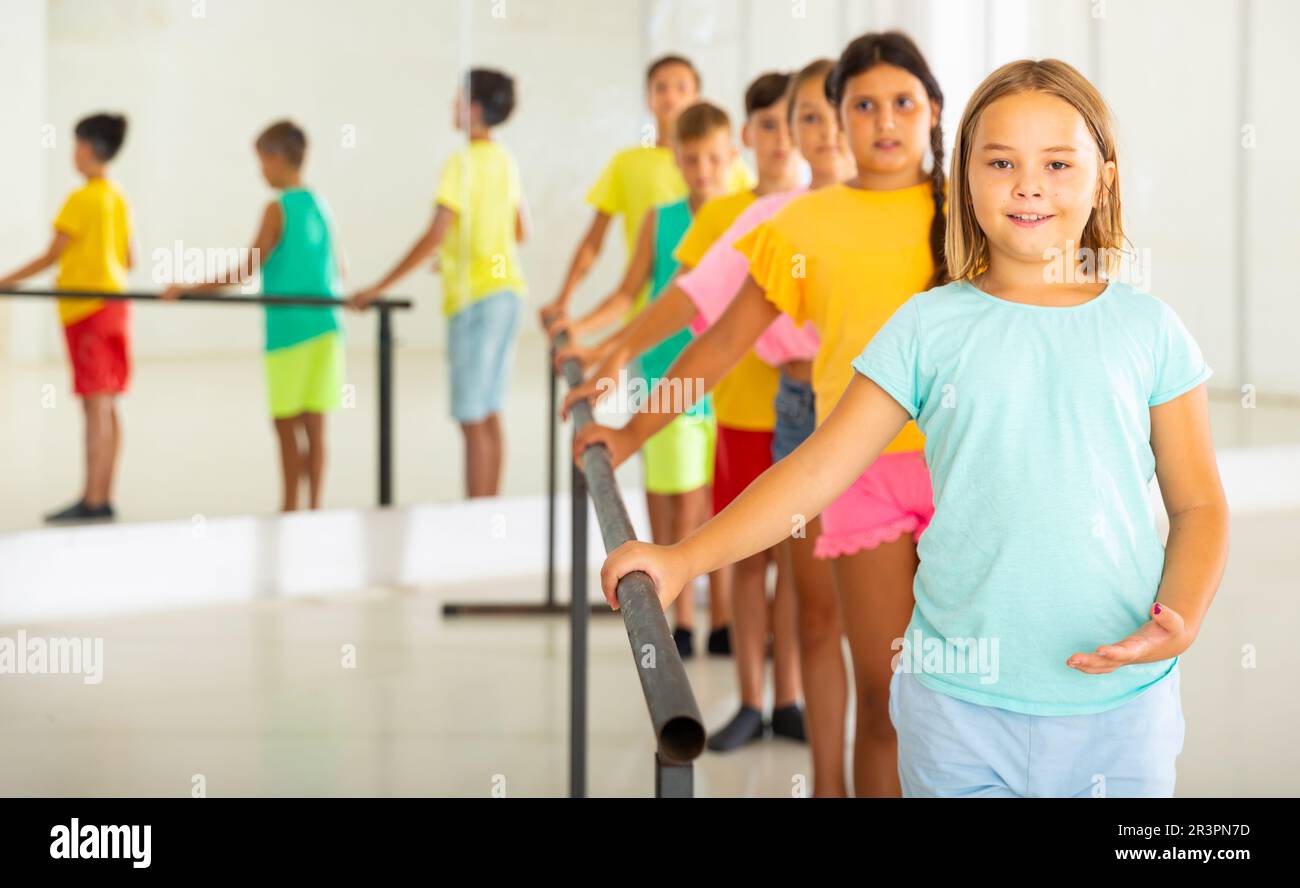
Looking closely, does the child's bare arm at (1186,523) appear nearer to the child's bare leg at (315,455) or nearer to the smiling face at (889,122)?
the smiling face at (889,122)

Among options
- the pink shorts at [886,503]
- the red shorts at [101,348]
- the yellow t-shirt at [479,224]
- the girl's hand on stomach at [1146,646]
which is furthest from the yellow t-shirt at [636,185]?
the girl's hand on stomach at [1146,646]

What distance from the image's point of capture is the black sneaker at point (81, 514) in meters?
4.87

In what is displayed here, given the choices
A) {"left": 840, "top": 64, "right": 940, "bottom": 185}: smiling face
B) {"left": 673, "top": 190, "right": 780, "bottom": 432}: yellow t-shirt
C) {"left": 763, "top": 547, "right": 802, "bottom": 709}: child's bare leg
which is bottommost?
A: {"left": 763, "top": 547, "right": 802, "bottom": 709}: child's bare leg

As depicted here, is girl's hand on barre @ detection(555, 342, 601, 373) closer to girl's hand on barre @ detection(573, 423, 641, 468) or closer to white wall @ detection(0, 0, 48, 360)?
girl's hand on barre @ detection(573, 423, 641, 468)

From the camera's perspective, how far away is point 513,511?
18.0 feet

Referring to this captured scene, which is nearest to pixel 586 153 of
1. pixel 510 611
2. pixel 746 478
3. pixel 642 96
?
pixel 642 96

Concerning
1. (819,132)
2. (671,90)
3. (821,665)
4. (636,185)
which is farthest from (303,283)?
(821,665)

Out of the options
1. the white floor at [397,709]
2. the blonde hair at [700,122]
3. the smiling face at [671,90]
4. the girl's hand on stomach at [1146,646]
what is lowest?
the white floor at [397,709]

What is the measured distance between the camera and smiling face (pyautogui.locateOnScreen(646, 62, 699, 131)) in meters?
4.38

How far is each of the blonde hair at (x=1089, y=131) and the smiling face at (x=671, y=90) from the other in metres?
2.91

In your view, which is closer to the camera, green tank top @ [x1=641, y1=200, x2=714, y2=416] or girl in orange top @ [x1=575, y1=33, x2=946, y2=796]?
girl in orange top @ [x1=575, y1=33, x2=946, y2=796]

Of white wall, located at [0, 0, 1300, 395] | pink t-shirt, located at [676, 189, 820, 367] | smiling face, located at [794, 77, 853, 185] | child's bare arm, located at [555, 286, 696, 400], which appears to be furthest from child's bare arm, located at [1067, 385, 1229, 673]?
white wall, located at [0, 0, 1300, 395]

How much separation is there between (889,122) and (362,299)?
10.6 feet

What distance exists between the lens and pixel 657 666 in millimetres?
1111
